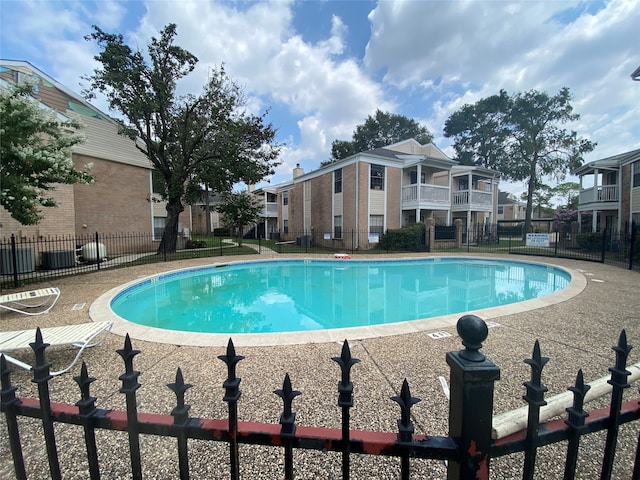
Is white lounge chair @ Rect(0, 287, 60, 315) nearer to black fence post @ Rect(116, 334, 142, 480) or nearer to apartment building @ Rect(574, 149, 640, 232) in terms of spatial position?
black fence post @ Rect(116, 334, 142, 480)

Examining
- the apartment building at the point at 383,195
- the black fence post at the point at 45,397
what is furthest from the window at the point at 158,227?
the black fence post at the point at 45,397

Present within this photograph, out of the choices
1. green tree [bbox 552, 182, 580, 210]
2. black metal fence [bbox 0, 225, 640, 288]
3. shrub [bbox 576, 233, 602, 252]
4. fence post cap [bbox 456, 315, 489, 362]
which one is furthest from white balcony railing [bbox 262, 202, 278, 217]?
green tree [bbox 552, 182, 580, 210]

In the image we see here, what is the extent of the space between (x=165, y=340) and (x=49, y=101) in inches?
718

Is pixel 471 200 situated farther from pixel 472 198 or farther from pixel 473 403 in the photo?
pixel 473 403

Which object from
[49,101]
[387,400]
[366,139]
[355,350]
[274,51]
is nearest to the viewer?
[387,400]

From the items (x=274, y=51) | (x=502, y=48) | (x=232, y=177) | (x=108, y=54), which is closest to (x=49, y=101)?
(x=108, y=54)

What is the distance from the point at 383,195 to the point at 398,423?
20.9 meters

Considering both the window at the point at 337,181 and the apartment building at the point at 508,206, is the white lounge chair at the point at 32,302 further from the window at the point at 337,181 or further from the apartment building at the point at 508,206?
the apartment building at the point at 508,206

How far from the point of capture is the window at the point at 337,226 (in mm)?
22469

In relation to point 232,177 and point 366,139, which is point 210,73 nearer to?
point 232,177

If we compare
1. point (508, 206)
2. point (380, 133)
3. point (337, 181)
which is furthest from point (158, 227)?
point (508, 206)

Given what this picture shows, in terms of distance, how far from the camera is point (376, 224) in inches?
842

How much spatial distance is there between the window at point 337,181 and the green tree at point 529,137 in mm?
19541

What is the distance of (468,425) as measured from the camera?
4.18ft
